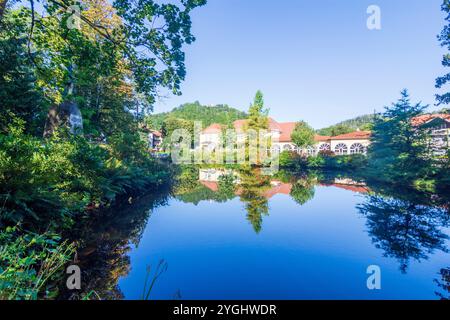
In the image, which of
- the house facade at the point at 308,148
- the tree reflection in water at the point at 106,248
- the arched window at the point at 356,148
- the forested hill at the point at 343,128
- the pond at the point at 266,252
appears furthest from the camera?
the forested hill at the point at 343,128

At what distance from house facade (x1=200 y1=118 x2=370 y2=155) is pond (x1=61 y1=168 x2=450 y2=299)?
20.8 metres

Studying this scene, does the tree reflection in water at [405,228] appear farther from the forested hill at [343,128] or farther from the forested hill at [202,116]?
the forested hill at [202,116]

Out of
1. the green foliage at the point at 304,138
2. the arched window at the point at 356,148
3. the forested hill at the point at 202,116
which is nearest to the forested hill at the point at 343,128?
the arched window at the point at 356,148

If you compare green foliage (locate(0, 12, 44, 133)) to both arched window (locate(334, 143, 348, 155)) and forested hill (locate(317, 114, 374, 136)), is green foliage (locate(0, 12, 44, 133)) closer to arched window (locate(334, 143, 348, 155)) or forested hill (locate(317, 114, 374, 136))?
forested hill (locate(317, 114, 374, 136))

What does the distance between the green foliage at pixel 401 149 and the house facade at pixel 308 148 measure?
930 centimetres

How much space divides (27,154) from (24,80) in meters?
4.19

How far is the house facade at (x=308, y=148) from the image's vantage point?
104 feet

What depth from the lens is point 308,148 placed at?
3088 centimetres

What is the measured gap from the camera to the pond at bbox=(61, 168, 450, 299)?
3172 mm

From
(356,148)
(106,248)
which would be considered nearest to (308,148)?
(356,148)

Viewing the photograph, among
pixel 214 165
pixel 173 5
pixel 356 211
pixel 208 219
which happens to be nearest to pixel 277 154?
pixel 214 165

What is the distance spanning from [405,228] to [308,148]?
26.6 meters

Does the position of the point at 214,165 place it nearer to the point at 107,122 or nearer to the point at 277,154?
the point at 277,154

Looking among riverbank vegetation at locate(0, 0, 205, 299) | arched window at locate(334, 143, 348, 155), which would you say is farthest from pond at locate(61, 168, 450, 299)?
arched window at locate(334, 143, 348, 155)
